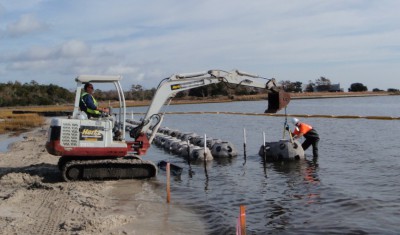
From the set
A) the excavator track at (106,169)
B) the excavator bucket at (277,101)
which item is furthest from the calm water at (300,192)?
the excavator bucket at (277,101)

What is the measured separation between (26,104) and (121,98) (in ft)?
302

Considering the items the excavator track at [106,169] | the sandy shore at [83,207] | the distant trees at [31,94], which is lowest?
the sandy shore at [83,207]

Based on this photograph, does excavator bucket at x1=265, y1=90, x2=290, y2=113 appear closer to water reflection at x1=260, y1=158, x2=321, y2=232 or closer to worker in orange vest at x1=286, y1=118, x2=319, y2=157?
water reflection at x1=260, y1=158, x2=321, y2=232

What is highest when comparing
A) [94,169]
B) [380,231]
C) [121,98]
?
[121,98]

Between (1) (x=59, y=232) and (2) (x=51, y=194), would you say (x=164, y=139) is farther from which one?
(1) (x=59, y=232)

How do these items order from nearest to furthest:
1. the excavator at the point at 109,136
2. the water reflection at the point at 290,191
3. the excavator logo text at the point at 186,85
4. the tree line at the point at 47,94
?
the water reflection at the point at 290,191
the excavator at the point at 109,136
the excavator logo text at the point at 186,85
the tree line at the point at 47,94

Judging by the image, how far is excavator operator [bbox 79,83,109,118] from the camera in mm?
13898

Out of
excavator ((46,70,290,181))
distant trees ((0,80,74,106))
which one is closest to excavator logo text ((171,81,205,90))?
excavator ((46,70,290,181))

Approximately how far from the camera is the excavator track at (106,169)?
14.1 meters

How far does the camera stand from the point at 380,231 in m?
9.68

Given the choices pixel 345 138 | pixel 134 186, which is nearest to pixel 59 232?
pixel 134 186

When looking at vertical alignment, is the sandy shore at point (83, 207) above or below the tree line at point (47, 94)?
below

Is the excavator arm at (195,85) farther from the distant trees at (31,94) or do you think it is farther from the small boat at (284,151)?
the distant trees at (31,94)

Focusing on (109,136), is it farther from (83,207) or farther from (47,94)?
(47,94)
